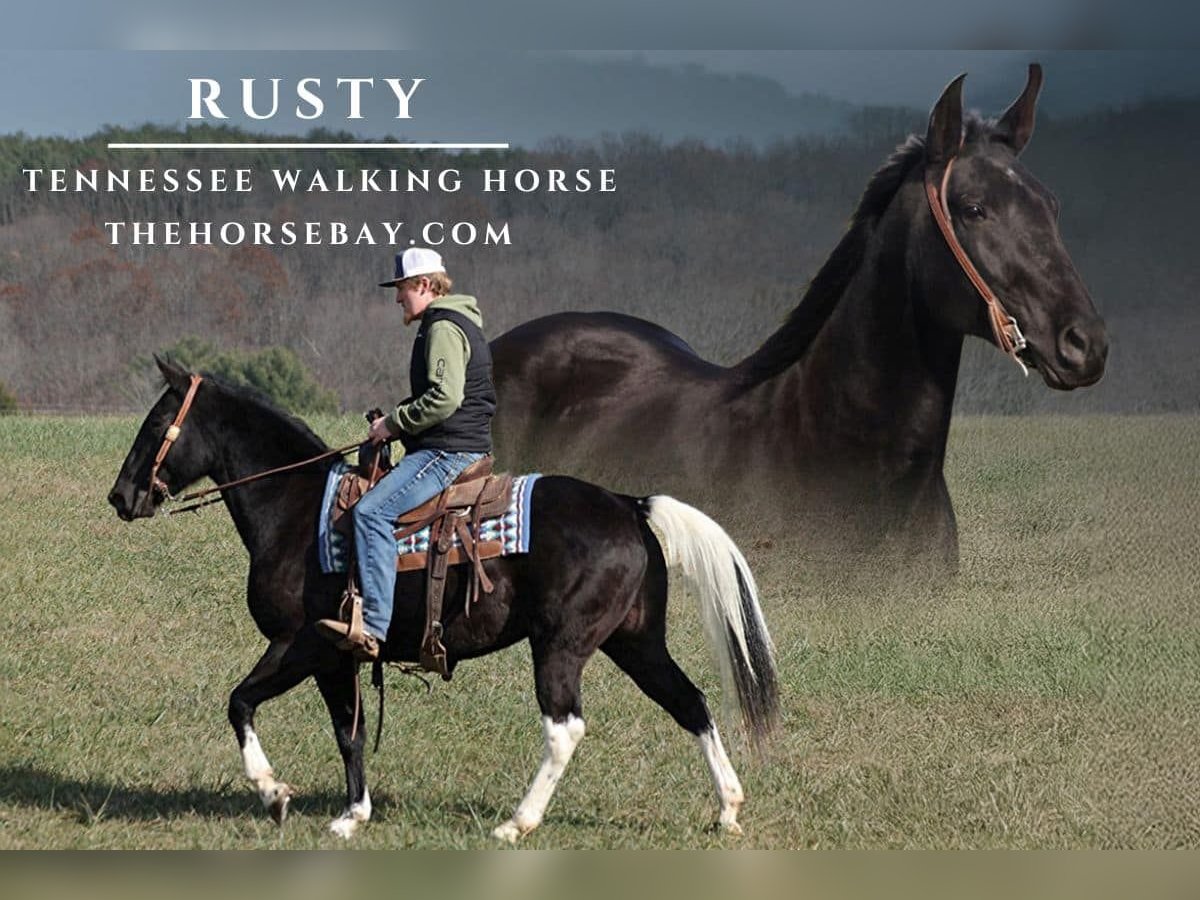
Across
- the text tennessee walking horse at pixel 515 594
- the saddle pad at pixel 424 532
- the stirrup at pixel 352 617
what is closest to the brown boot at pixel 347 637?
the stirrup at pixel 352 617

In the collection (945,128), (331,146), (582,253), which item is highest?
(331,146)

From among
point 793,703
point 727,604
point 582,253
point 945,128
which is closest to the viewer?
point 727,604

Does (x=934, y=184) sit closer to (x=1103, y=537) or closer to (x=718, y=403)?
(x=718, y=403)

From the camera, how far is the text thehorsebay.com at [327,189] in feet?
28.9

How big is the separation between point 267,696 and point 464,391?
133 centimetres

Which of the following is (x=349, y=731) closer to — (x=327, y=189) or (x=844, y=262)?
(x=844, y=262)

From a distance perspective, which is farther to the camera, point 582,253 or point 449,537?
point 582,253

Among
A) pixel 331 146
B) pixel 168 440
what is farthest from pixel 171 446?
pixel 331 146

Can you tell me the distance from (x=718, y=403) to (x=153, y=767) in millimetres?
3256

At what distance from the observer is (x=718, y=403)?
322 inches

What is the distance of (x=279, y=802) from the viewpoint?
575 centimetres

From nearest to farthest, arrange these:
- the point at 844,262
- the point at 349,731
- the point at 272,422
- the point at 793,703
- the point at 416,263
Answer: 1. the point at 416,263
2. the point at 349,731
3. the point at 272,422
4. the point at 844,262
5. the point at 793,703

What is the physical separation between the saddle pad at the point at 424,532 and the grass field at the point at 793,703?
1.02 meters

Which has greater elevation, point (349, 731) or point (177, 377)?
point (177, 377)
